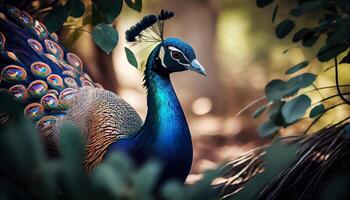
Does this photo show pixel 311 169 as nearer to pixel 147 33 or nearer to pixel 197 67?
pixel 197 67

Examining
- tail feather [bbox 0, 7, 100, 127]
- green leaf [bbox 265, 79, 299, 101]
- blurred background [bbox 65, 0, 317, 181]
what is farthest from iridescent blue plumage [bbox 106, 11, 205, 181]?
blurred background [bbox 65, 0, 317, 181]

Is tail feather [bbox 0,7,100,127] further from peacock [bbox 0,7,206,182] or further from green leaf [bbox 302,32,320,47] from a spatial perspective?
green leaf [bbox 302,32,320,47]

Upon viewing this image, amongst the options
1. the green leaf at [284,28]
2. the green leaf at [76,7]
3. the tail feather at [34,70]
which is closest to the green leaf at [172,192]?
the green leaf at [76,7]

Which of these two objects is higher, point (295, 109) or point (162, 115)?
point (162, 115)

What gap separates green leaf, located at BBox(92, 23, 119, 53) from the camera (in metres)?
1.96

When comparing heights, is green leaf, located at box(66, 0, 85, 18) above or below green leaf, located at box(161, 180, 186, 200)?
above

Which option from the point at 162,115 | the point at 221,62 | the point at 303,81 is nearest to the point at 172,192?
the point at 303,81

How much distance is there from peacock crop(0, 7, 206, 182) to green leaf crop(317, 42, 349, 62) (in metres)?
0.65

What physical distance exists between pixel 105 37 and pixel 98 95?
2.49 feet

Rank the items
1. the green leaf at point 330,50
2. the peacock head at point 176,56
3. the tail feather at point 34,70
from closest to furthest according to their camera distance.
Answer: the green leaf at point 330,50 < the peacock head at point 176,56 < the tail feather at point 34,70

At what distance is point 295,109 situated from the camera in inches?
67.9

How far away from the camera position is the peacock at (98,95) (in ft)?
7.36

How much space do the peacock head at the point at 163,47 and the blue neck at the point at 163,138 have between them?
4cm

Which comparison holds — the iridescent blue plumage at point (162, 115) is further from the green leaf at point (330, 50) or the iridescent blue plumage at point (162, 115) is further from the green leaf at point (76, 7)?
the green leaf at point (330, 50)
